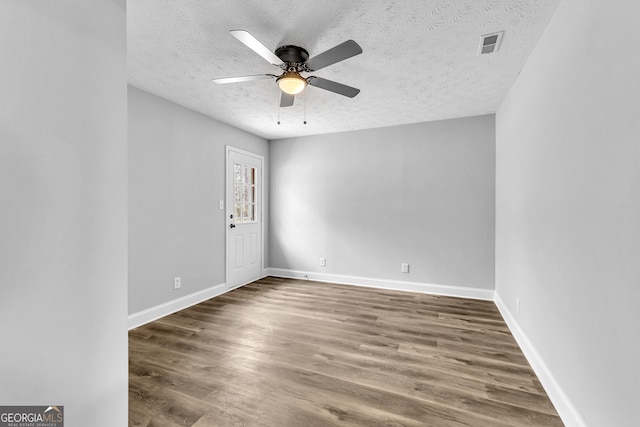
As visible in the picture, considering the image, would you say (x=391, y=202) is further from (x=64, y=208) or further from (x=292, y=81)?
(x=64, y=208)

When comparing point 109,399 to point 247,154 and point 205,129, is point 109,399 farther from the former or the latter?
point 247,154

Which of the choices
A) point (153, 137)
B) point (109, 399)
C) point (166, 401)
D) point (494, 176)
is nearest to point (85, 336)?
point (109, 399)

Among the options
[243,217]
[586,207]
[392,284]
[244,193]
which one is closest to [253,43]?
[586,207]

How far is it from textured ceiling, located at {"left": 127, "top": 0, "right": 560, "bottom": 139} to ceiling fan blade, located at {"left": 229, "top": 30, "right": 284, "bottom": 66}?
20cm

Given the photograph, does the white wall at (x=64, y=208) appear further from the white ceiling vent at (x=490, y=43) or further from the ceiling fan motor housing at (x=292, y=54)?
the white ceiling vent at (x=490, y=43)

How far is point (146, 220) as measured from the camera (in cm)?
312

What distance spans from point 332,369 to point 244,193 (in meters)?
3.28

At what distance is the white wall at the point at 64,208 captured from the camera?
2.94ft

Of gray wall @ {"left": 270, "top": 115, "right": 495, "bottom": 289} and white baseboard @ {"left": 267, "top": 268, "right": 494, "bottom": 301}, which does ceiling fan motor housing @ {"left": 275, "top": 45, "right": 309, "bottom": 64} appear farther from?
white baseboard @ {"left": 267, "top": 268, "right": 494, "bottom": 301}

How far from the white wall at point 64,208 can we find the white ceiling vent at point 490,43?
2.33 meters

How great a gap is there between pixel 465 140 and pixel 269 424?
4.01 meters

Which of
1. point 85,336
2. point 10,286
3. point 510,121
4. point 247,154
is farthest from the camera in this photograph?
point 247,154

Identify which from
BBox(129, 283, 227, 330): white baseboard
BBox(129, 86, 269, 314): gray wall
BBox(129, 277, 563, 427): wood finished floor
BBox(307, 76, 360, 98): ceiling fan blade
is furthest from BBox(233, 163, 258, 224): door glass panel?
BBox(307, 76, 360, 98): ceiling fan blade

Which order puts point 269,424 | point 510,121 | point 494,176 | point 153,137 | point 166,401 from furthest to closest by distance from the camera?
point 494,176 < point 153,137 < point 510,121 < point 166,401 < point 269,424
